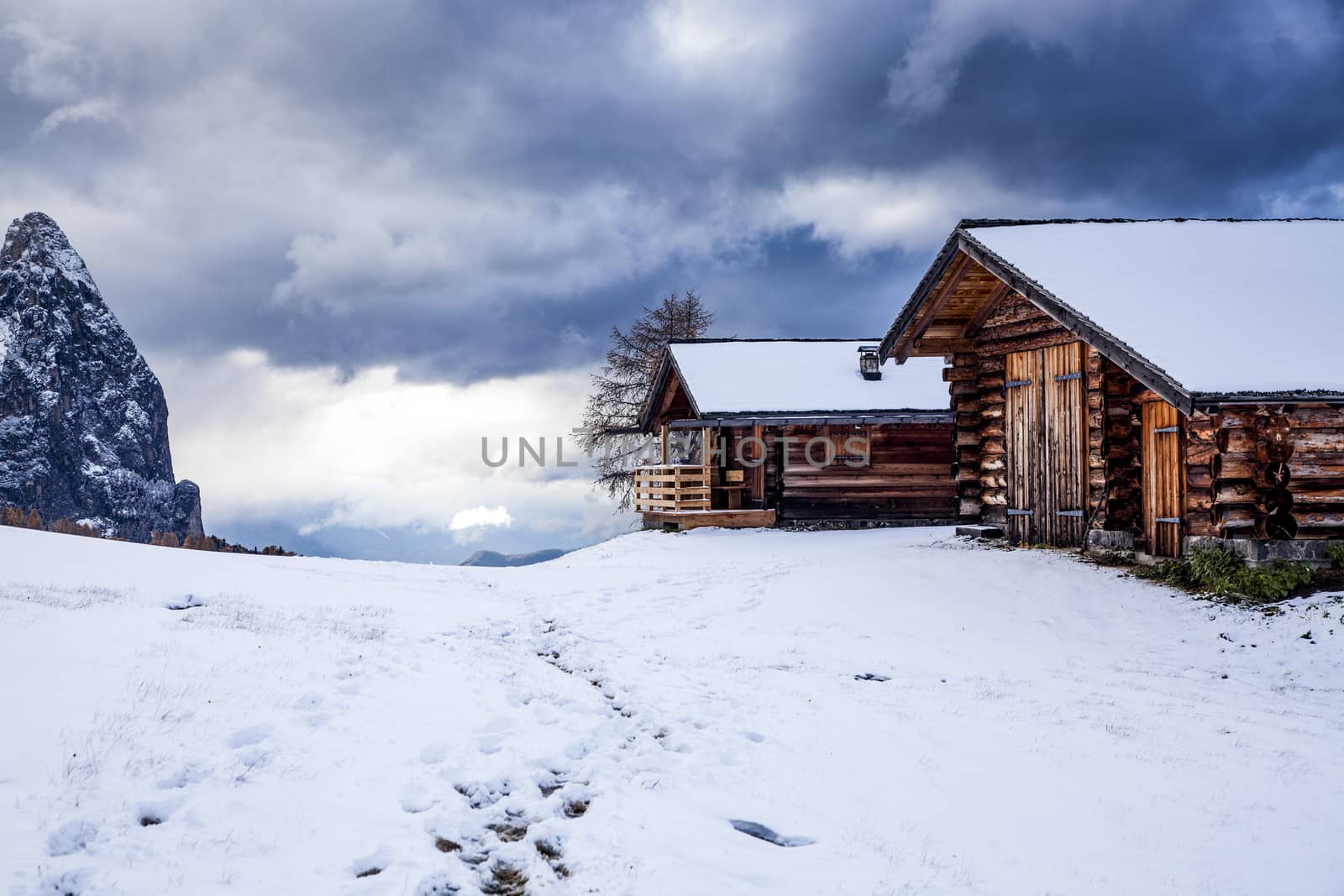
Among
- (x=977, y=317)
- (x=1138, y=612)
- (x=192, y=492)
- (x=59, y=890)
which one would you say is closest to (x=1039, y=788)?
(x=59, y=890)

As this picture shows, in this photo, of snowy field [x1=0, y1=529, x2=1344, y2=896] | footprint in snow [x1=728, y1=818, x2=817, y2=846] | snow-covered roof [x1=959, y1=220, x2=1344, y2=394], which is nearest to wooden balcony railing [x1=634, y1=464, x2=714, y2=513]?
snow-covered roof [x1=959, y1=220, x2=1344, y2=394]

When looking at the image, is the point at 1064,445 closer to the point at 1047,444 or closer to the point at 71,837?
the point at 1047,444

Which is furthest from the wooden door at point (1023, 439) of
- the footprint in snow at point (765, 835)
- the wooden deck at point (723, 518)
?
the footprint in snow at point (765, 835)

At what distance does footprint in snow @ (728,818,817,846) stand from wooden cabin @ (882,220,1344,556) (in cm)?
926

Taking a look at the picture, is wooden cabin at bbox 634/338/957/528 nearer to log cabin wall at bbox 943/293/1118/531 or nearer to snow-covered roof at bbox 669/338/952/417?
snow-covered roof at bbox 669/338/952/417

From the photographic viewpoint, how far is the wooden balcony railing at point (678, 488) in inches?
997

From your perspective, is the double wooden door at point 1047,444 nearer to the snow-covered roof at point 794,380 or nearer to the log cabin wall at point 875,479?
the snow-covered roof at point 794,380

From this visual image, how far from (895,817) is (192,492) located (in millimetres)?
113435

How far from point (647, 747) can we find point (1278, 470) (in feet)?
36.7

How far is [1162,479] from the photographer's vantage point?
13.7 m

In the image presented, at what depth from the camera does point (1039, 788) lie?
18.9 ft

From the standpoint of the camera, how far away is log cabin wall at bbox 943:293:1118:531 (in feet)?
46.5

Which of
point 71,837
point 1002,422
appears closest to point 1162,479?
point 1002,422

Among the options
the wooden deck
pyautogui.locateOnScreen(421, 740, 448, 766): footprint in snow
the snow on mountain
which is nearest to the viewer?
pyautogui.locateOnScreen(421, 740, 448, 766): footprint in snow
